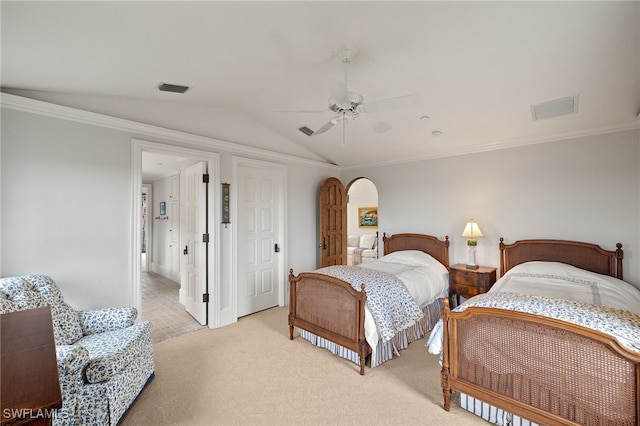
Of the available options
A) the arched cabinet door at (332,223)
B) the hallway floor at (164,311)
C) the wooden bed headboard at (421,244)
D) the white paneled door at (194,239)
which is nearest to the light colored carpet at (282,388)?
the hallway floor at (164,311)

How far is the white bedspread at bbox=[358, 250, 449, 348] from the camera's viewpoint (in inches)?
107

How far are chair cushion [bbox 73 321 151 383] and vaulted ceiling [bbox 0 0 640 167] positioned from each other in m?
2.10

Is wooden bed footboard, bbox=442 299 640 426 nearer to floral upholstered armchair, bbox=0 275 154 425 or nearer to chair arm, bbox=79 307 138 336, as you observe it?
floral upholstered armchair, bbox=0 275 154 425

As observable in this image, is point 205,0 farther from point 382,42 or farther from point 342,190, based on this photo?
point 342,190

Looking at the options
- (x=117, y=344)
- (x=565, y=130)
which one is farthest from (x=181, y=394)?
(x=565, y=130)

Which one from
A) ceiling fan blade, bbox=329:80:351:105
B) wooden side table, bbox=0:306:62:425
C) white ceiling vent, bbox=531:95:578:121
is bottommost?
wooden side table, bbox=0:306:62:425

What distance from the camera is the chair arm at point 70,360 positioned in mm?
1688

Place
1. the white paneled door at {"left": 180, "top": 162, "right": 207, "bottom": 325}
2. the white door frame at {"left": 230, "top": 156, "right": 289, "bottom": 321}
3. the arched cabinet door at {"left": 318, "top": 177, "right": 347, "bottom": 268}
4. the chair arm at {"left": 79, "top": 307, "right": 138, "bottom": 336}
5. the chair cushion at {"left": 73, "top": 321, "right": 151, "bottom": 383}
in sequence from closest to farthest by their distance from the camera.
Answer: the chair cushion at {"left": 73, "top": 321, "right": 151, "bottom": 383}
the chair arm at {"left": 79, "top": 307, "right": 138, "bottom": 336}
the white paneled door at {"left": 180, "top": 162, "right": 207, "bottom": 325}
the white door frame at {"left": 230, "top": 156, "right": 289, "bottom": 321}
the arched cabinet door at {"left": 318, "top": 177, "right": 347, "bottom": 268}

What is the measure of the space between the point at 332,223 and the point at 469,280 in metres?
2.39

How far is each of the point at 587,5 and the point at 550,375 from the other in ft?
7.47

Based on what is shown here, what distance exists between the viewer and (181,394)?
236cm

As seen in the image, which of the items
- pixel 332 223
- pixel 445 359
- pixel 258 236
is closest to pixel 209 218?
pixel 258 236

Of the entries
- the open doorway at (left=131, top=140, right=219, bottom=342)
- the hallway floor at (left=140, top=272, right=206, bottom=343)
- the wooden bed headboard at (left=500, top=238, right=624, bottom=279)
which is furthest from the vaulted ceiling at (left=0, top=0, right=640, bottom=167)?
the hallway floor at (left=140, top=272, right=206, bottom=343)

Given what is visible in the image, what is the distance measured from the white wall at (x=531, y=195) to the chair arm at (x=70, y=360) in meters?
4.32
